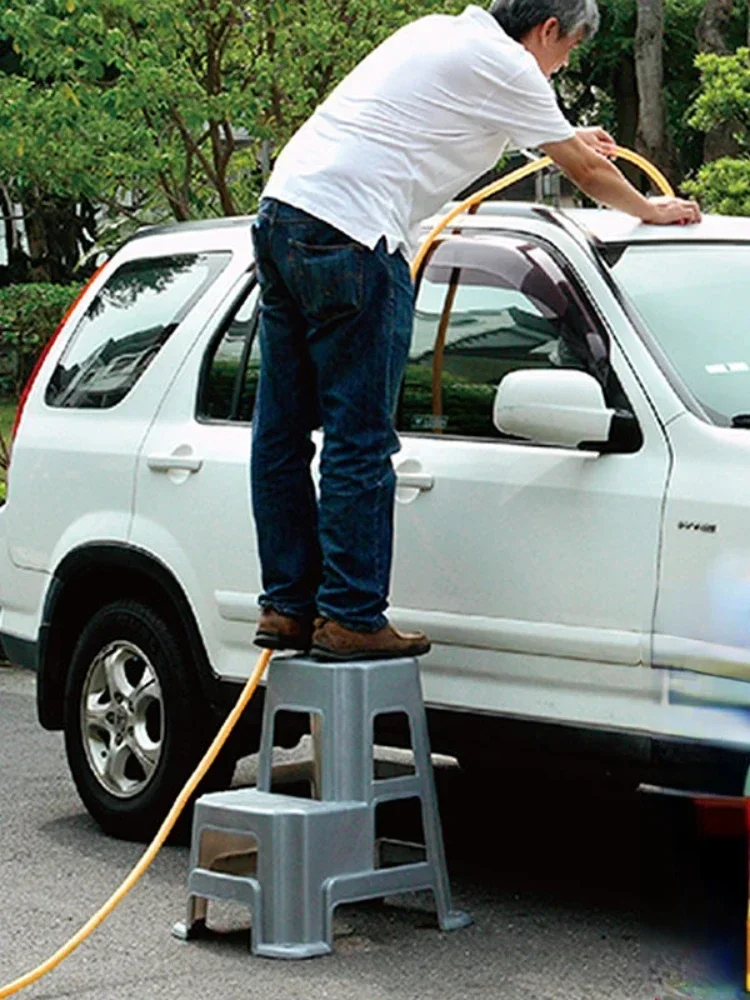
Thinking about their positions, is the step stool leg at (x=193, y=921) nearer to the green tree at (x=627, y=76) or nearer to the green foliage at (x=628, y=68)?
the green foliage at (x=628, y=68)

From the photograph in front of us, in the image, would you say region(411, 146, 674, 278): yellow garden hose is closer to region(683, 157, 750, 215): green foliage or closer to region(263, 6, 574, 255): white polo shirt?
region(263, 6, 574, 255): white polo shirt

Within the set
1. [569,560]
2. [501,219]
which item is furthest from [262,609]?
[501,219]

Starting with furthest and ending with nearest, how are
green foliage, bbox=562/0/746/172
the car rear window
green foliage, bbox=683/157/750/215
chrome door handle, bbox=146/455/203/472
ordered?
green foliage, bbox=562/0/746/172 < green foliage, bbox=683/157/750/215 < the car rear window < chrome door handle, bbox=146/455/203/472

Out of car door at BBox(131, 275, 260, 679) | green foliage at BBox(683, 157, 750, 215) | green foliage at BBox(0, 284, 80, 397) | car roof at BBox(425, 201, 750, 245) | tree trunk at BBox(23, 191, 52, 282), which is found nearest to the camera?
car roof at BBox(425, 201, 750, 245)

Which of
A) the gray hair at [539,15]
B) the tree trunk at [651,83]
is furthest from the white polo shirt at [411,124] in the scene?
the tree trunk at [651,83]

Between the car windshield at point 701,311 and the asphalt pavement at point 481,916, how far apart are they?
3.40ft

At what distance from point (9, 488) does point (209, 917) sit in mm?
1908

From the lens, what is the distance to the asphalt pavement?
5.54 metres

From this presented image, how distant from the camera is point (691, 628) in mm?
5527

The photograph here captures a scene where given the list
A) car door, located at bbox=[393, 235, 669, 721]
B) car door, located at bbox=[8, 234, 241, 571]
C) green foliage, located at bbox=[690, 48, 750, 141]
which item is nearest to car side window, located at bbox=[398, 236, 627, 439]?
car door, located at bbox=[393, 235, 669, 721]

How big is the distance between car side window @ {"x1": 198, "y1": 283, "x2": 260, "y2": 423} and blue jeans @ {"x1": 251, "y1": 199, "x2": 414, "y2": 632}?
0.90 meters

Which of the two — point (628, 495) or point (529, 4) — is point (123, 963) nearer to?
point (628, 495)

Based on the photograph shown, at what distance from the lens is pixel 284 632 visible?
6.04 metres

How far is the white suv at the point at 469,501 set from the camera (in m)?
5.62
